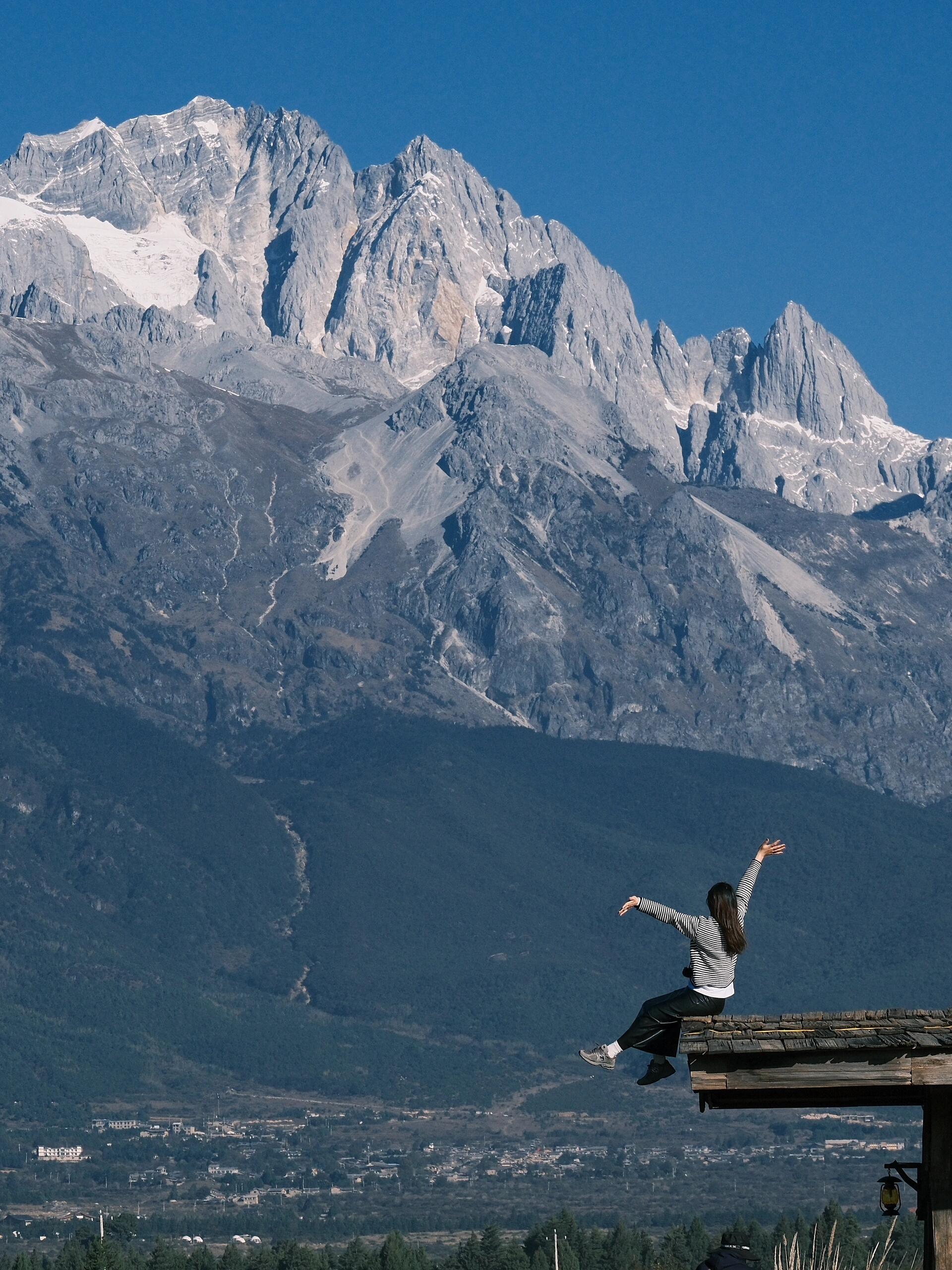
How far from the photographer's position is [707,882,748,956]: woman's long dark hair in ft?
84.6

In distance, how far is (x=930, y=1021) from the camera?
23.3m

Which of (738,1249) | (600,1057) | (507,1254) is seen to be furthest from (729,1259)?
(507,1254)

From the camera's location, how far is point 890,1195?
77.6 feet

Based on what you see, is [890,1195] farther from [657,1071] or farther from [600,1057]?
[600,1057]

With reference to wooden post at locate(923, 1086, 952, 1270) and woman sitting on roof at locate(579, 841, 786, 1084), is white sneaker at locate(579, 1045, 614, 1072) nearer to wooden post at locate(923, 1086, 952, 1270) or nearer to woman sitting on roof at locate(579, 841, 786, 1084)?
woman sitting on roof at locate(579, 841, 786, 1084)

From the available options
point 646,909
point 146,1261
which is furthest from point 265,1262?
point 646,909

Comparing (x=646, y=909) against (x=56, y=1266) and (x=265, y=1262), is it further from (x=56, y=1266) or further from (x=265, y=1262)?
(x=56, y=1266)

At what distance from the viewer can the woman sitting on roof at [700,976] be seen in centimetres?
2573

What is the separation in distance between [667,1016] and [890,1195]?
341 cm

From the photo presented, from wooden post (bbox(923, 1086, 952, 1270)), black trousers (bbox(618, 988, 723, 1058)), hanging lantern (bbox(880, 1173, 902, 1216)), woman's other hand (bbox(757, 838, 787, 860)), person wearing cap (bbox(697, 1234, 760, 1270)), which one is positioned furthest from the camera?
woman's other hand (bbox(757, 838, 787, 860))

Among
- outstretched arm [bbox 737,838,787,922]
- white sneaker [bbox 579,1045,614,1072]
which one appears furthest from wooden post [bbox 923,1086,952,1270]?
white sneaker [bbox 579,1045,614,1072]

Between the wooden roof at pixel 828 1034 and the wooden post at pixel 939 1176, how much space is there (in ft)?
2.44

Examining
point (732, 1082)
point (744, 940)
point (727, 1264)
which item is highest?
point (744, 940)

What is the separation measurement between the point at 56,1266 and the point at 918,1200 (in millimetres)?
169735
